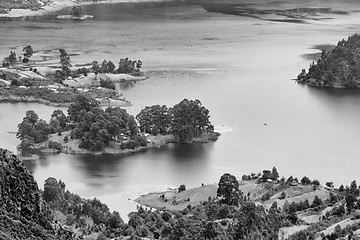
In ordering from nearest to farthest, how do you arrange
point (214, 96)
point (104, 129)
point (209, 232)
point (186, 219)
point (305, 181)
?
1. point (209, 232)
2. point (186, 219)
3. point (305, 181)
4. point (104, 129)
5. point (214, 96)

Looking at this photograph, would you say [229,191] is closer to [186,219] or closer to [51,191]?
[186,219]

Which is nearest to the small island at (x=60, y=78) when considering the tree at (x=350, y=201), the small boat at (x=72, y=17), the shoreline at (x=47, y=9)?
the tree at (x=350, y=201)

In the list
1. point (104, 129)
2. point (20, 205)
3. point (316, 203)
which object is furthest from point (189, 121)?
point (20, 205)

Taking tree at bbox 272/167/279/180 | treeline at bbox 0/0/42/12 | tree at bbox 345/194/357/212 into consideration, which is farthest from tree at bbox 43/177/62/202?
treeline at bbox 0/0/42/12

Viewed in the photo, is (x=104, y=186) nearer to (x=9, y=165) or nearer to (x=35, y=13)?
(x=9, y=165)

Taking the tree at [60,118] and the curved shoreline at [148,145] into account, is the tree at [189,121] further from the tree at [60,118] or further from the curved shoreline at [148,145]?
the tree at [60,118]

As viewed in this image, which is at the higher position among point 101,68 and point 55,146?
point 101,68
